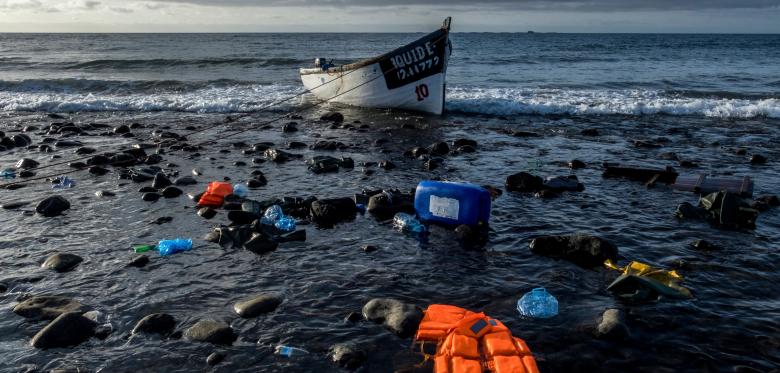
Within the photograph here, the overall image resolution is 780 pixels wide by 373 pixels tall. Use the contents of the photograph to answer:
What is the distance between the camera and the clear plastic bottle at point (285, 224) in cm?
862

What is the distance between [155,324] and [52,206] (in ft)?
17.1

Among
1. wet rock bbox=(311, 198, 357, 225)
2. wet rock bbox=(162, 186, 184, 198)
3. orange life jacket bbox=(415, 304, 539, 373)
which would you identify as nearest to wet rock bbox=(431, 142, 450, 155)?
wet rock bbox=(311, 198, 357, 225)

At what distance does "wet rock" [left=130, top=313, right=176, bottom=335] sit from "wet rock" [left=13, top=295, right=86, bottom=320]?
86 cm

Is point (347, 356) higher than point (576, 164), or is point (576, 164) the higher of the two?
point (576, 164)

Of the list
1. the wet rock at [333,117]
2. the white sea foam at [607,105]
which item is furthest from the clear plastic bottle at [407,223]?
the white sea foam at [607,105]

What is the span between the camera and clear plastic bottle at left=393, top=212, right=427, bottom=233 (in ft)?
27.9

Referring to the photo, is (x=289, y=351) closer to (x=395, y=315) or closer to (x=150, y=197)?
(x=395, y=315)

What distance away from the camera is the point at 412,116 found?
2022cm

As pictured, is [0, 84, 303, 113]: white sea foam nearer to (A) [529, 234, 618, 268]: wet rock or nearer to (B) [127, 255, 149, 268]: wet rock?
(B) [127, 255, 149, 268]: wet rock

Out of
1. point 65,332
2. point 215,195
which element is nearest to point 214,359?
point 65,332

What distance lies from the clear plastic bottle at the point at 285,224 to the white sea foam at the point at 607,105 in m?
14.1

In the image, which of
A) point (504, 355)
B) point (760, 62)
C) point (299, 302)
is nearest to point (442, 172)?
point (299, 302)

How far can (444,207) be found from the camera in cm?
857

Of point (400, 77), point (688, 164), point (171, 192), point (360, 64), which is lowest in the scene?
point (171, 192)
